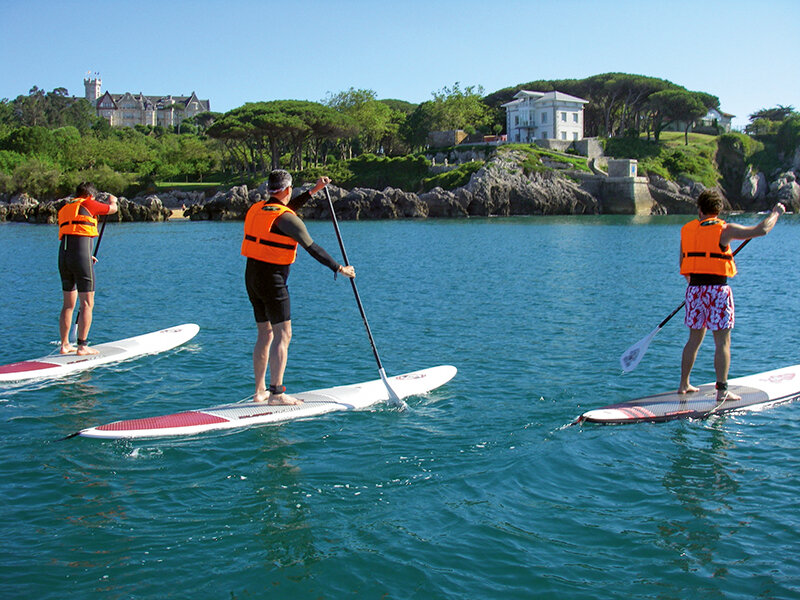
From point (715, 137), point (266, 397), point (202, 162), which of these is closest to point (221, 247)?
point (266, 397)

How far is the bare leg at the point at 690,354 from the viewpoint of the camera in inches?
347

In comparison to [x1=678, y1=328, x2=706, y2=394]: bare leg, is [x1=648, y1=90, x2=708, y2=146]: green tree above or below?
above

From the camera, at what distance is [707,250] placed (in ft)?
27.7

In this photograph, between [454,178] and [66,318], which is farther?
[454,178]

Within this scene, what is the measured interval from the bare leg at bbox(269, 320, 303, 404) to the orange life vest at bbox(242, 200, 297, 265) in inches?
32.6

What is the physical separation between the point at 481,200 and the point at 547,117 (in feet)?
90.9

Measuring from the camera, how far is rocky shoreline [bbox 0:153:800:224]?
3118 inches

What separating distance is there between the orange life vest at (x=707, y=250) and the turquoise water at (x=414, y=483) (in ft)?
6.43

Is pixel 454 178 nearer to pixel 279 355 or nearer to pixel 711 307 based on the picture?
pixel 711 307

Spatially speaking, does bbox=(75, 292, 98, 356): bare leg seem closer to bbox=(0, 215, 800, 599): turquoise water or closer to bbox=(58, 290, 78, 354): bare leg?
bbox=(58, 290, 78, 354): bare leg

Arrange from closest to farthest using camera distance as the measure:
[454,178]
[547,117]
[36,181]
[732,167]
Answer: [36,181] → [454,178] → [732,167] → [547,117]

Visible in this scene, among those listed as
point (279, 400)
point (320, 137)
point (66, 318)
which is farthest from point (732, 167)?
point (279, 400)

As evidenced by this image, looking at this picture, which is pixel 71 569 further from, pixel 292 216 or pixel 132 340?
pixel 132 340

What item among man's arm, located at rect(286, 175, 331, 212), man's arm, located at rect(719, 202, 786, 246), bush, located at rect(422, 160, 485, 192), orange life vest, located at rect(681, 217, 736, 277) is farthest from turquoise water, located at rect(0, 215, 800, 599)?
bush, located at rect(422, 160, 485, 192)
